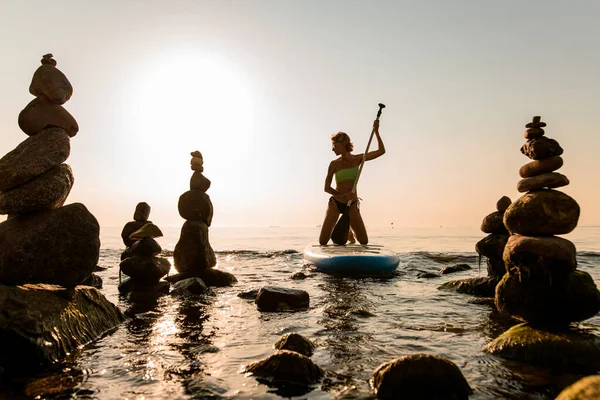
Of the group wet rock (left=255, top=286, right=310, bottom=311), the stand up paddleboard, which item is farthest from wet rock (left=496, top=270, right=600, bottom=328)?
the stand up paddleboard

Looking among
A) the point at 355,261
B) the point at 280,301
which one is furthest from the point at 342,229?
the point at 280,301

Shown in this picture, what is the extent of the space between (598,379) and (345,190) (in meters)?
13.8

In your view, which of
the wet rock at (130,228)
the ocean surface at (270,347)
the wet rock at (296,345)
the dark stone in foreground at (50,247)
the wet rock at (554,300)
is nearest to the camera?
the ocean surface at (270,347)

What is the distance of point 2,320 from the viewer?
5137mm

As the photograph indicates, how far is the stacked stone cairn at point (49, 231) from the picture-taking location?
6156 mm

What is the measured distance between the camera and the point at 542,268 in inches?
240

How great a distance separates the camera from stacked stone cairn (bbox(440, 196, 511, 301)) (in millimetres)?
10883

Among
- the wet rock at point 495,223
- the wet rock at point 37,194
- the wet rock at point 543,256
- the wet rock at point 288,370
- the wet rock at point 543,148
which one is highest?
the wet rock at point 543,148

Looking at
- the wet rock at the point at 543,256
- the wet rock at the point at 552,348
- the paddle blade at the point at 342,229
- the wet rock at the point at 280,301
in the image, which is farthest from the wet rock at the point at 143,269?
the wet rock at the point at 543,256

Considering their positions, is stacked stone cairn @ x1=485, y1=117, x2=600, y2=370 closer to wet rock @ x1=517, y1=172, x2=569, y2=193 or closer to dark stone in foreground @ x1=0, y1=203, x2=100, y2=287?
wet rock @ x1=517, y1=172, x2=569, y2=193

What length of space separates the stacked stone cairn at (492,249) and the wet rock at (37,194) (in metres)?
10.1

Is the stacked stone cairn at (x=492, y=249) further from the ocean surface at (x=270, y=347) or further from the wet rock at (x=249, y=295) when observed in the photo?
the wet rock at (x=249, y=295)

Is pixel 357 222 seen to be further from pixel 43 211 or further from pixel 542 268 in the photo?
pixel 43 211

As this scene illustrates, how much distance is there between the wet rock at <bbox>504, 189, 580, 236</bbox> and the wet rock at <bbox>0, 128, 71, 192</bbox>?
7.96 metres
